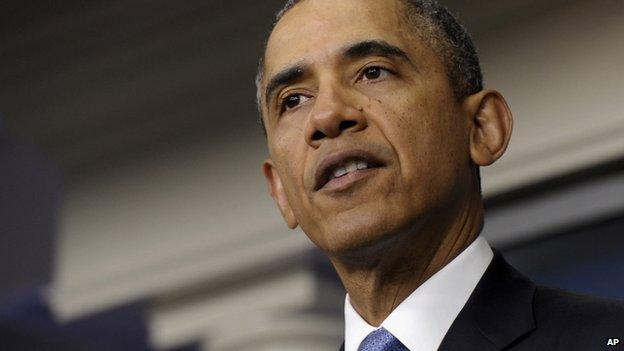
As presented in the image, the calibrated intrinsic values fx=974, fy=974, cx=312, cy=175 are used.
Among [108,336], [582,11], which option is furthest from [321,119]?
[108,336]

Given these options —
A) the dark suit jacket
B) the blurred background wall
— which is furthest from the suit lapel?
the blurred background wall

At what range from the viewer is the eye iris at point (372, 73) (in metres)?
0.95

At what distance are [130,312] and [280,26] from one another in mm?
2156

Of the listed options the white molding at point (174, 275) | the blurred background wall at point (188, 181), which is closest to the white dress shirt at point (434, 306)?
the blurred background wall at point (188, 181)

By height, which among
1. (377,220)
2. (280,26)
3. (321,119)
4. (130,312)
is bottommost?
(377,220)

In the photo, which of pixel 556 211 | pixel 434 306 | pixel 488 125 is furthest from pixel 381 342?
pixel 556 211

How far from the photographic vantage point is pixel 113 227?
2.94 meters

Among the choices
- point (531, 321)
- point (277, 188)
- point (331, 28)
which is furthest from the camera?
point (277, 188)

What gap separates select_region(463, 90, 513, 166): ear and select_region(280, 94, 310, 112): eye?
0.17 metres

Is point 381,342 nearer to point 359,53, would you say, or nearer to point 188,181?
point 359,53

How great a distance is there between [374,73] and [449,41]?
11 centimetres

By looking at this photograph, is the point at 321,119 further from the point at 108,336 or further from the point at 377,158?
the point at 108,336

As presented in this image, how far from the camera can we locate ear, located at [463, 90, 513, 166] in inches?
38.9

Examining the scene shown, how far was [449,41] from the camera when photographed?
1016 millimetres
